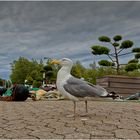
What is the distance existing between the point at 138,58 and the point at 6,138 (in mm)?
16850

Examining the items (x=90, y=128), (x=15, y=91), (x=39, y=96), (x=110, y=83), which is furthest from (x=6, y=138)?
(x=110, y=83)

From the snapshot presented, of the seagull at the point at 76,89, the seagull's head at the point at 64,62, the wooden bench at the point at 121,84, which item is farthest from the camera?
the wooden bench at the point at 121,84

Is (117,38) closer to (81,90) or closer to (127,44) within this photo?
(127,44)

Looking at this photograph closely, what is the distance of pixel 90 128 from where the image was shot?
3795 millimetres

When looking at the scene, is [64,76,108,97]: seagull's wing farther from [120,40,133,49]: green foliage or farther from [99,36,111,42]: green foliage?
[120,40,133,49]: green foliage

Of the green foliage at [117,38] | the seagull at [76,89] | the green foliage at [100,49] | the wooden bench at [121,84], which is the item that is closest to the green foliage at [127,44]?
the green foliage at [117,38]

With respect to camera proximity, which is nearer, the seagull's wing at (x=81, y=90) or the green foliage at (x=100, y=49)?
the seagull's wing at (x=81, y=90)

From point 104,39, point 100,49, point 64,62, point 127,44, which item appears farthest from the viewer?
point 104,39

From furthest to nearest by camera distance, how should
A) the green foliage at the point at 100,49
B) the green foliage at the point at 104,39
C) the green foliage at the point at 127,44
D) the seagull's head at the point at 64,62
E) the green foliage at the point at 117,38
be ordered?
1. the green foliage at the point at 117,38
2. the green foliage at the point at 104,39
3. the green foliage at the point at 127,44
4. the green foliage at the point at 100,49
5. the seagull's head at the point at 64,62

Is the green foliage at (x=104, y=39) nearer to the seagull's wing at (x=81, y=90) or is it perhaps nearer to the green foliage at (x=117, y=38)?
the green foliage at (x=117, y=38)

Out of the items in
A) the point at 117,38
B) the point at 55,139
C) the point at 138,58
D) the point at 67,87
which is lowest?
the point at 55,139

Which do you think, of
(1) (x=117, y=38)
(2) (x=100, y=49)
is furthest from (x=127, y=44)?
(2) (x=100, y=49)

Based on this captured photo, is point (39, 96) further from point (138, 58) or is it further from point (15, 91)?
point (138, 58)

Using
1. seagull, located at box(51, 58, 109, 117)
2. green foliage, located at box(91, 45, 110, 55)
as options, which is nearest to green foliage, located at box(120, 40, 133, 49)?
green foliage, located at box(91, 45, 110, 55)
